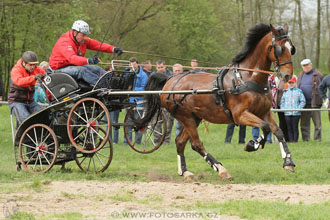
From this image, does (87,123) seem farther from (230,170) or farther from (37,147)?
(230,170)

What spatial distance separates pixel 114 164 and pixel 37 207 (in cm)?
510

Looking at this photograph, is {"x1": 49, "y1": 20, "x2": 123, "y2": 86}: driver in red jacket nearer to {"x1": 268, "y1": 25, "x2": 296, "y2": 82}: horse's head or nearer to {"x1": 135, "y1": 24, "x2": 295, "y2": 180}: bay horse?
{"x1": 135, "y1": 24, "x2": 295, "y2": 180}: bay horse

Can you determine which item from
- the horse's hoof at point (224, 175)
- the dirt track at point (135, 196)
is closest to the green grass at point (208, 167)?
the horse's hoof at point (224, 175)

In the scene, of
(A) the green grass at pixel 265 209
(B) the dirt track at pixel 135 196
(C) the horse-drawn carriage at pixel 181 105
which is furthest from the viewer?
(C) the horse-drawn carriage at pixel 181 105

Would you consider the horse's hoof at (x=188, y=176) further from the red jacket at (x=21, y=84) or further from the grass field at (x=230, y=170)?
the red jacket at (x=21, y=84)

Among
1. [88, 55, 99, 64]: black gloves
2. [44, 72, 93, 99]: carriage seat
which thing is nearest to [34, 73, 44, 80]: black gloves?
[44, 72, 93, 99]: carriage seat

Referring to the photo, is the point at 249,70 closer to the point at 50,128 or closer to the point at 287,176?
the point at 287,176

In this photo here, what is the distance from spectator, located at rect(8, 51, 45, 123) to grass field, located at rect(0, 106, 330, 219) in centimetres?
117

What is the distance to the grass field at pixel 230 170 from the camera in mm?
6617

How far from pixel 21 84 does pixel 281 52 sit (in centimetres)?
456

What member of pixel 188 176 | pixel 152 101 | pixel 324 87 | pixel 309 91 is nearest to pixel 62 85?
pixel 152 101

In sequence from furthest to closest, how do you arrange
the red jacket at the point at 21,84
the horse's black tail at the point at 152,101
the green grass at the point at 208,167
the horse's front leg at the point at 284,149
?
the horse's black tail at the point at 152,101, the red jacket at the point at 21,84, the green grass at the point at 208,167, the horse's front leg at the point at 284,149

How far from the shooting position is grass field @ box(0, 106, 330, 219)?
6.62 meters

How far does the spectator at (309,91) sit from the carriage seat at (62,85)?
739cm
